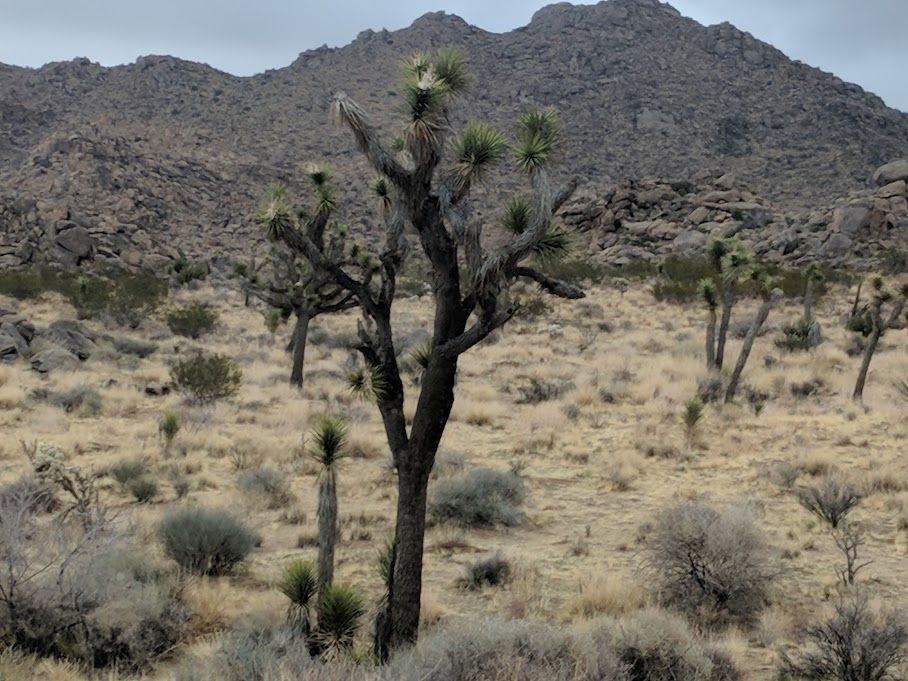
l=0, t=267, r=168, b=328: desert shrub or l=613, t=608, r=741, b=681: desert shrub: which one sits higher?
l=0, t=267, r=168, b=328: desert shrub

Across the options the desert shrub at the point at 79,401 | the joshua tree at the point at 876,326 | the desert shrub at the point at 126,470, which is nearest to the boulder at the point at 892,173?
the joshua tree at the point at 876,326

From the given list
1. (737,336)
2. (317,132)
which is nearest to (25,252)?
(737,336)

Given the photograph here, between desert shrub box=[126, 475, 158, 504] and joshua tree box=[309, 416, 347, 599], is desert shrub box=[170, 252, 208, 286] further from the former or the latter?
joshua tree box=[309, 416, 347, 599]

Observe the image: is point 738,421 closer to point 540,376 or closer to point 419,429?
point 540,376

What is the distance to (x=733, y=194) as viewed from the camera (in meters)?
55.8

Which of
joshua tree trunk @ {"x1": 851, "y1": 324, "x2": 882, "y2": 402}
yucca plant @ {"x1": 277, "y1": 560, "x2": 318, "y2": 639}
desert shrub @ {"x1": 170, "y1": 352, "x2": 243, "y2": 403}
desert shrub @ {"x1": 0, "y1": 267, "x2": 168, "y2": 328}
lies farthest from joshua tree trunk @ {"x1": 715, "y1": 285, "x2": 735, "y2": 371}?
desert shrub @ {"x1": 0, "y1": 267, "x2": 168, "y2": 328}

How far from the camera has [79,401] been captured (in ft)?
49.0

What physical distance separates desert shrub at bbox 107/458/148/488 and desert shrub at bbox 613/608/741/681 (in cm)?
748

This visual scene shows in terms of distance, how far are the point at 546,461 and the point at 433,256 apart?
7304 mm

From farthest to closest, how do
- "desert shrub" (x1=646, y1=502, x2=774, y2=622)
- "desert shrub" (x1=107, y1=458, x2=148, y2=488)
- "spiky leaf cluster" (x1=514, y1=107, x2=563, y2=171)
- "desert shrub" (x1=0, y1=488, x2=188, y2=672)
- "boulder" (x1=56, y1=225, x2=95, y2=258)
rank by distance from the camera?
"boulder" (x1=56, y1=225, x2=95, y2=258)
"desert shrub" (x1=107, y1=458, x2=148, y2=488)
"desert shrub" (x1=646, y1=502, x2=774, y2=622)
"spiky leaf cluster" (x1=514, y1=107, x2=563, y2=171)
"desert shrub" (x1=0, y1=488, x2=188, y2=672)

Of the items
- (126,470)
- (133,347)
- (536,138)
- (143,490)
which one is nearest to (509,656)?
(536,138)

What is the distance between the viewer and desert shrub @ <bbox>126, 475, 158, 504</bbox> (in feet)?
31.8

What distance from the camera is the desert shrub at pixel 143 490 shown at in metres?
9.69

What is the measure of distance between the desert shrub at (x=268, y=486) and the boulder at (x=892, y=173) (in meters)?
51.6
